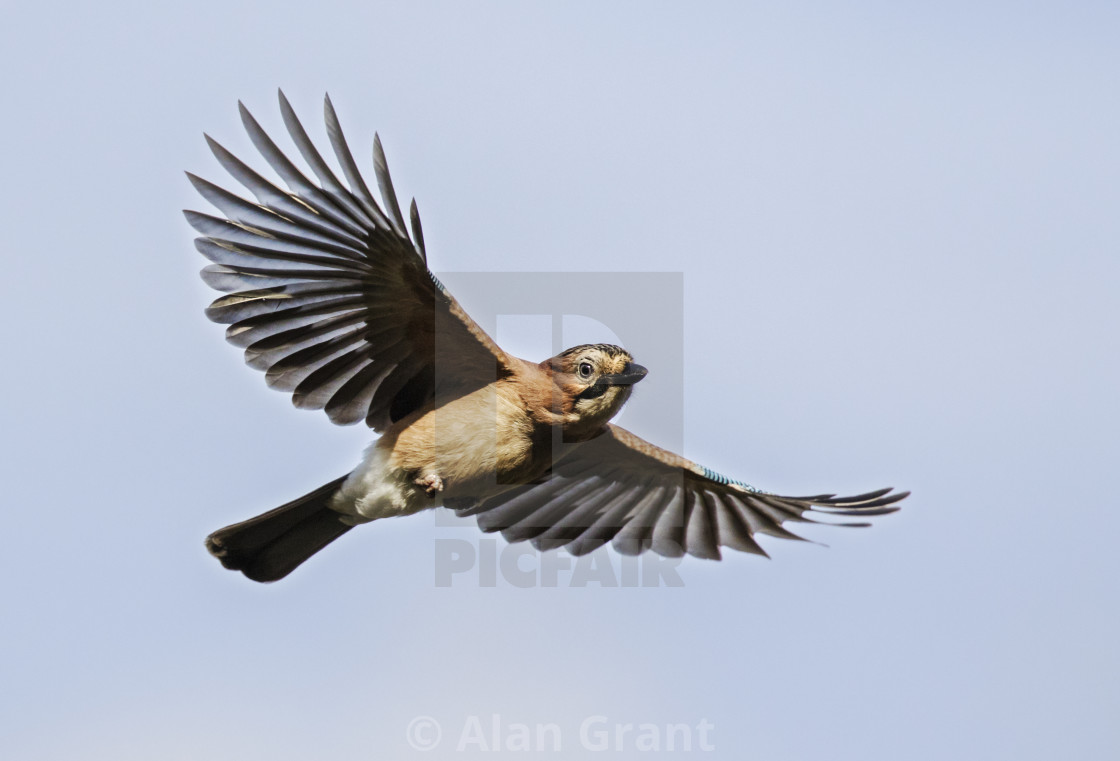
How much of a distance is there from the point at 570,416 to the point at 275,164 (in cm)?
276

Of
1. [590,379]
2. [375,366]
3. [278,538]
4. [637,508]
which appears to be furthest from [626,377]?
[278,538]

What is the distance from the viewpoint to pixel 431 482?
8.86 m

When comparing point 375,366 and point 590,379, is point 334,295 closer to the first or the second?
point 375,366

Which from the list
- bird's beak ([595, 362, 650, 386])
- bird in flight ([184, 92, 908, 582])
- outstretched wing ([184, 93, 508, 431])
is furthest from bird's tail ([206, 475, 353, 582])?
bird's beak ([595, 362, 650, 386])

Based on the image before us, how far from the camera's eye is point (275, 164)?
311 inches

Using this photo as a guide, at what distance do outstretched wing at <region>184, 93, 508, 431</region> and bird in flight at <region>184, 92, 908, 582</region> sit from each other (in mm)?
10

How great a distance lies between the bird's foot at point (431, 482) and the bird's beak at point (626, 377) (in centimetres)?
135

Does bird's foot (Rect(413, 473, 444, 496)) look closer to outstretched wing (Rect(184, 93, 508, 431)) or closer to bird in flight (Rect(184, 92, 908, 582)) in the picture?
bird in flight (Rect(184, 92, 908, 582))

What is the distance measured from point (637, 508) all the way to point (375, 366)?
2971 mm

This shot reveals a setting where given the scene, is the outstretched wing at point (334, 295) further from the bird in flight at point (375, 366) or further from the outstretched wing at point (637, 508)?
the outstretched wing at point (637, 508)

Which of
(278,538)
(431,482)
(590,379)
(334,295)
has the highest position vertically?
(334,295)

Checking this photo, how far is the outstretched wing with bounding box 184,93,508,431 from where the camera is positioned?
799 centimetres

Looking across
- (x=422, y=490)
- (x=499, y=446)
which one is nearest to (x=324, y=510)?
(x=422, y=490)

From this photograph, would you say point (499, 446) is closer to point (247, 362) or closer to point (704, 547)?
point (247, 362)
